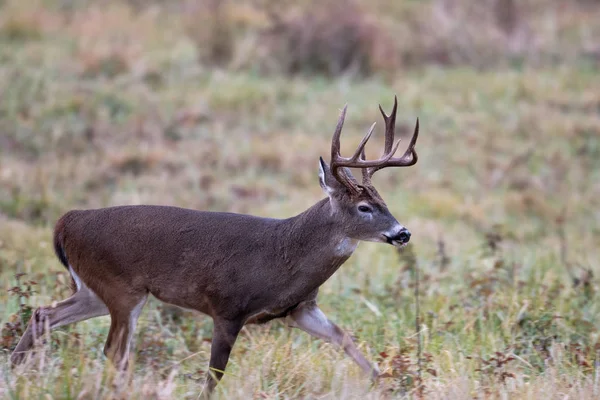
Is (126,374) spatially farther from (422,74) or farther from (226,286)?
(422,74)

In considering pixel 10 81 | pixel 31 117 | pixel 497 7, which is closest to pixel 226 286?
pixel 31 117

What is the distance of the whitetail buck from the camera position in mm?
5230

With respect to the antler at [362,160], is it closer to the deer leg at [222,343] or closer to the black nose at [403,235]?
the black nose at [403,235]

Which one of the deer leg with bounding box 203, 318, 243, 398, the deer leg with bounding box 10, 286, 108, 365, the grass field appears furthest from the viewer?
the deer leg with bounding box 10, 286, 108, 365

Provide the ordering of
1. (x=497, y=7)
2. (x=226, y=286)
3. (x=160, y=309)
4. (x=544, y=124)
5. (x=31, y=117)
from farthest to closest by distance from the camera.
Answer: (x=497, y=7)
(x=544, y=124)
(x=31, y=117)
(x=160, y=309)
(x=226, y=286)

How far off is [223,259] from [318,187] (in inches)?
229

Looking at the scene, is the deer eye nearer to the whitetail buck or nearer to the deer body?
the whitetail buck

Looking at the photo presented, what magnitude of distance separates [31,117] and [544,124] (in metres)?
6.53

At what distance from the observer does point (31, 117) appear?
11.7m

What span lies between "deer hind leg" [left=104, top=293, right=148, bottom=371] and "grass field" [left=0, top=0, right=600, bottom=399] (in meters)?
0.18

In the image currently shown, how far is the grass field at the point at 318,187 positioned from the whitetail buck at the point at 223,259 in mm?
215

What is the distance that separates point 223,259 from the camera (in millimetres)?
5328

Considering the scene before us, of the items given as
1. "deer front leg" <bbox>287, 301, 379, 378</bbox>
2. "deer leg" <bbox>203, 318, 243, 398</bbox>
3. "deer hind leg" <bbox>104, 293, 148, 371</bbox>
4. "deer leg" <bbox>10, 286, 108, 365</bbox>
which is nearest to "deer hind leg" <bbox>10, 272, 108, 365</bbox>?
"deer leg" <bbox>10, 286, 108, 365</bbox>

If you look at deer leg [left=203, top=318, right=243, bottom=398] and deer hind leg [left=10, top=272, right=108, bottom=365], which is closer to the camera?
deer leg [left=203, top=318, right=243, bottom=398]
